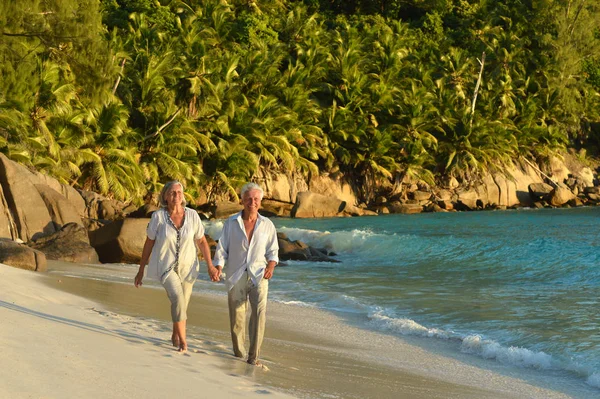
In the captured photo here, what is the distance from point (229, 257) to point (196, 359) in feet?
3.01

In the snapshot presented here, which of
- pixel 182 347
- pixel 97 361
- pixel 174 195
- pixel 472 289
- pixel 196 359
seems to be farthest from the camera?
pixel 472 289

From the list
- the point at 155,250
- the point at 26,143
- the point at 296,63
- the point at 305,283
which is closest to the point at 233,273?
the point at 155,250

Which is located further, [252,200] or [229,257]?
[229,257]

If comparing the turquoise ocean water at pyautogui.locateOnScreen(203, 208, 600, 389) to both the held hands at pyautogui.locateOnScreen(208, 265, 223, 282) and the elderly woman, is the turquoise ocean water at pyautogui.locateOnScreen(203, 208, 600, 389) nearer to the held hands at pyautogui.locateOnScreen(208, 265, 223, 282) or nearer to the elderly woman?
the held hands at pyautogui.locateOnScreen(208, 265, 223, 282)

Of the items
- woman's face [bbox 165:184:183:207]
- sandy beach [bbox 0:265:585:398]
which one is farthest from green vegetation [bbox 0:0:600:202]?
woman's face [bbox 165:184:183:207]

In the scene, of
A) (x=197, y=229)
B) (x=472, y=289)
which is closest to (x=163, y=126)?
(x=472, y=289)

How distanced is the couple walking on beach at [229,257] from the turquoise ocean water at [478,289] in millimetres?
2871

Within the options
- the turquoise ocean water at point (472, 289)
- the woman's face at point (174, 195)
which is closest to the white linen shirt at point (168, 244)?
the woman's face at point (174, 195)

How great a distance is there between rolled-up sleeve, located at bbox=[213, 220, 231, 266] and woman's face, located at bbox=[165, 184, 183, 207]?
1.49 ft

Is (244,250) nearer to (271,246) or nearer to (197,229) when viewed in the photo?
(271,246)

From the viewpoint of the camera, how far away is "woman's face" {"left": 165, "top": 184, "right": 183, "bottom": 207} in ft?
23.0

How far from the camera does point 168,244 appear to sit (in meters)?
7.02

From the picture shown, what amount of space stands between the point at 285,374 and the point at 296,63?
4195cm

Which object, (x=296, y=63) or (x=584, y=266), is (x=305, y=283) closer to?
(x=584, y=266)
